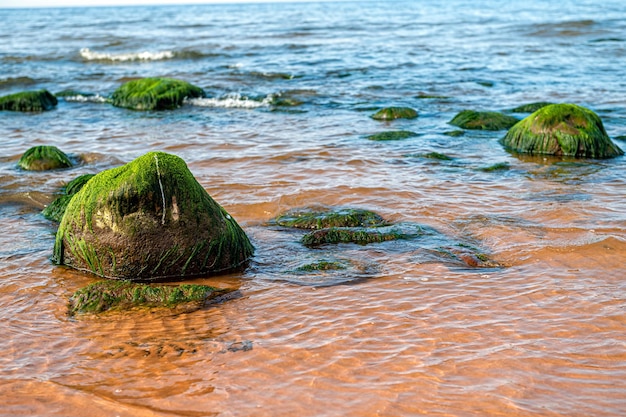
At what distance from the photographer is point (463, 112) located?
12.3 m

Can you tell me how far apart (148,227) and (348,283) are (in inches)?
65.1

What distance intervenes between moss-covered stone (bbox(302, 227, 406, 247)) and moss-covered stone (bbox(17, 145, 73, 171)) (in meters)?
4.57

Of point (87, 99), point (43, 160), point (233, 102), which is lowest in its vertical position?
point (43, 160)

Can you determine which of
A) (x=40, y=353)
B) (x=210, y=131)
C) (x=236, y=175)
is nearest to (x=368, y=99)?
(x=210, y=131)

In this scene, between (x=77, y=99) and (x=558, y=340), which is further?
(x=77, y=99)

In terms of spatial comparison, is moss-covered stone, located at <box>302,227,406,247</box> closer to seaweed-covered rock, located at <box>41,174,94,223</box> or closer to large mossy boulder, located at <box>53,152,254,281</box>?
large mossy boulder, located at <box>53,152,254,281</box>

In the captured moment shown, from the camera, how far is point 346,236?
21.4 feet

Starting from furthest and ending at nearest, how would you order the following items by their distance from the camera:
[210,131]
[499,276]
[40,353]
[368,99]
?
[368,99] < [210,131] < [499,276] < [40,353]

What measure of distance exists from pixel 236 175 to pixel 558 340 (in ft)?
17.9

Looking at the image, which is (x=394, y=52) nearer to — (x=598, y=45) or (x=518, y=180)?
(x=598, y=45)

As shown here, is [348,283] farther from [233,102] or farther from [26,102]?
[26,102]

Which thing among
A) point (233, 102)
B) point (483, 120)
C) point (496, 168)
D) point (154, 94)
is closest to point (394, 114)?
point (483, 120)

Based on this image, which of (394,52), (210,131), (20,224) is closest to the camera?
(20,224)

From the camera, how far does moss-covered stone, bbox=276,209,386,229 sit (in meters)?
6.97
